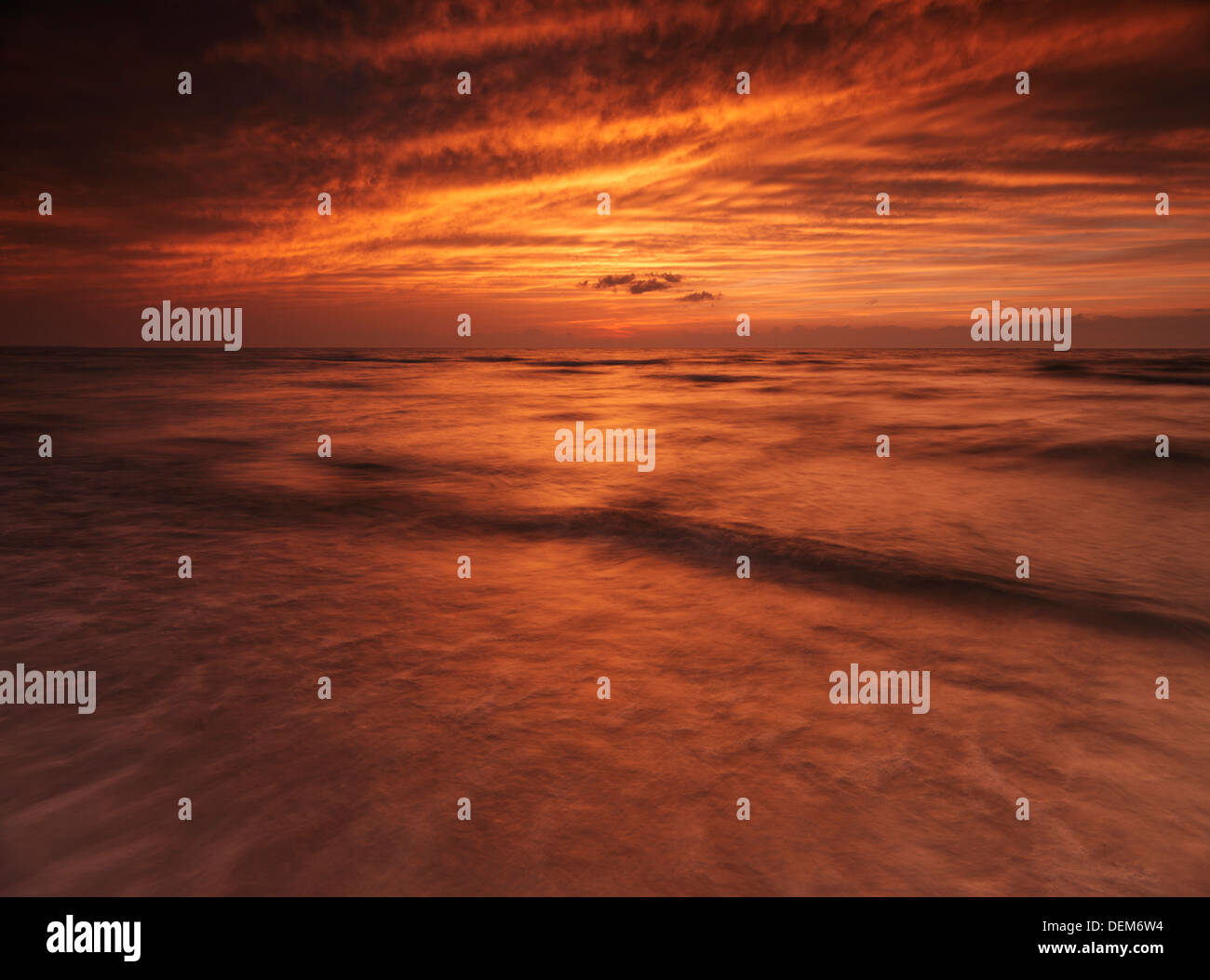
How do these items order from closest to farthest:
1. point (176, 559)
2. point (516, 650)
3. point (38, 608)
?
1. point (516, 650)
2. point (38, 608)
3. point (176, 559)

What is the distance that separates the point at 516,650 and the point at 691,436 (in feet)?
41.3

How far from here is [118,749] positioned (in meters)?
3.44

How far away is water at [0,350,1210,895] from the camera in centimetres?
281

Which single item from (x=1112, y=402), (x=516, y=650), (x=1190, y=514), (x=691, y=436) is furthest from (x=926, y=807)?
(x=1112, y=402)

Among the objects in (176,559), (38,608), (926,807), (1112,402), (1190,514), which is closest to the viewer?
(926,807)

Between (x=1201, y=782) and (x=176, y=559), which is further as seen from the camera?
(x=176, y=559)

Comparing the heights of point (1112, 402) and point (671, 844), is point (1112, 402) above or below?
above

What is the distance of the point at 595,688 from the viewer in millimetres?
4203

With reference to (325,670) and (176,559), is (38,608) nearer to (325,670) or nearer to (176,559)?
(176,559)

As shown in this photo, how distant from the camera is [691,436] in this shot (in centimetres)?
1675

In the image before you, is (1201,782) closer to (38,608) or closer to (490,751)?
(490,751)

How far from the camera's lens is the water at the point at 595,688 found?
9.21 feet
